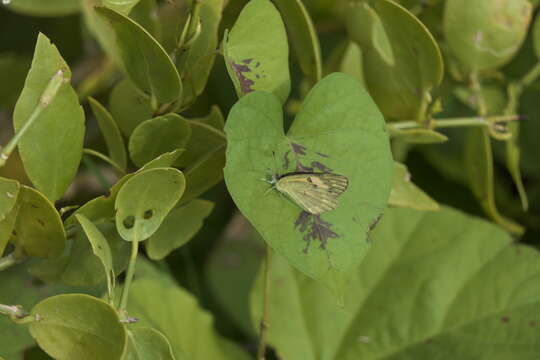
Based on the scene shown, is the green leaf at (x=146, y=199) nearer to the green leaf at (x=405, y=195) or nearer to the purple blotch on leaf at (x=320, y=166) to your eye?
the purple blotch on leaf at (x=320, y=166)

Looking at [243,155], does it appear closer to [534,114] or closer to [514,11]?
[514,11]

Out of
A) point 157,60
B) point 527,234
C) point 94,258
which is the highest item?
point 157,60

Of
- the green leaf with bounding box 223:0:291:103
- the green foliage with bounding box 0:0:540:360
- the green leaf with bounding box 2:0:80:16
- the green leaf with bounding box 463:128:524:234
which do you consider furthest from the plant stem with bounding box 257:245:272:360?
the green leaf with bounding box 2:0:80:16

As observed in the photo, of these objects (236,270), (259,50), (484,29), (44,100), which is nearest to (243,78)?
(259,50)

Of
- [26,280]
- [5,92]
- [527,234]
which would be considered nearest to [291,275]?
[26,280]

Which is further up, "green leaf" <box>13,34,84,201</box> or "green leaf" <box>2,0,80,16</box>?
"green leaf" <box>13,34,84,201</box>

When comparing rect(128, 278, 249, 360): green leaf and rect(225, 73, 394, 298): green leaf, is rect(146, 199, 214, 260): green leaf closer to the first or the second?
rect(225, 73, 394, 298): green leaf

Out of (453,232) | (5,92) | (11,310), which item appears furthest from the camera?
(5,92)
